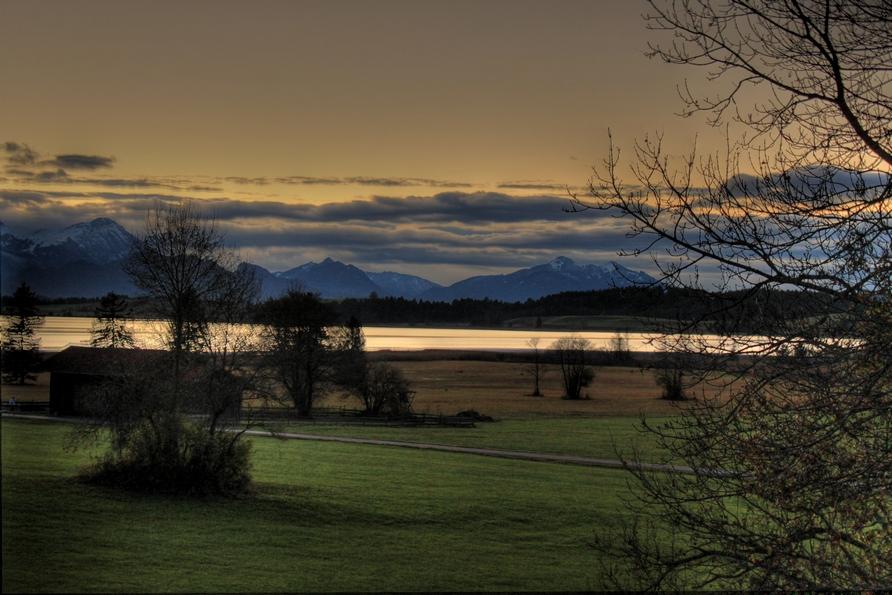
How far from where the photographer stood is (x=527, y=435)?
48.8 metres

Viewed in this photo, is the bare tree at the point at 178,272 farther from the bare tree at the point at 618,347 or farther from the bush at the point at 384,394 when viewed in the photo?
the bare tree at the point at 618,347

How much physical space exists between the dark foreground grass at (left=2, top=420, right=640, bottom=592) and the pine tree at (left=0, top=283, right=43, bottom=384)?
23.9ft

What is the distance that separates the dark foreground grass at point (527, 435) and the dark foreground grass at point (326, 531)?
10529 millimetres

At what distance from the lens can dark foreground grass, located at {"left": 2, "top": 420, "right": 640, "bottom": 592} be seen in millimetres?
16359

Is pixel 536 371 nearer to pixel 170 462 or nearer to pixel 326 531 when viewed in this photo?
pixel 170 462

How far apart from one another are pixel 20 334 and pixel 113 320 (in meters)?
21.9

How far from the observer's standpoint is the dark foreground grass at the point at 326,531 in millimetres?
16359

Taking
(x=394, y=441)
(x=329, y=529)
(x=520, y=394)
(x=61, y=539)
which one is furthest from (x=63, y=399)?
(x=520, y=394)

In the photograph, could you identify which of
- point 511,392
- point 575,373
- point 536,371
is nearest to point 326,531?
point 575,373

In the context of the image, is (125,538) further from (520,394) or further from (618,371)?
(618,371)

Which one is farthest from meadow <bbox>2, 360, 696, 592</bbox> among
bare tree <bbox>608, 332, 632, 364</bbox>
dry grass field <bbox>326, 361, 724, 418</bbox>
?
bare tree <bbox>608, 332, 632, 364</bbox>

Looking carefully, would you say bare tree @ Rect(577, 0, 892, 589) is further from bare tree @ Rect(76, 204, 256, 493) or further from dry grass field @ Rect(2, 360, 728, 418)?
dry grass field @ Rect(2, 360, 728, 418)

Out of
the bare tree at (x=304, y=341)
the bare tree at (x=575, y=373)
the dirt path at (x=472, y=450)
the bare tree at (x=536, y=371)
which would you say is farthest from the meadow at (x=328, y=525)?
the bare tree at (x=536, y=371)

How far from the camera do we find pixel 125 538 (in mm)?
18172
